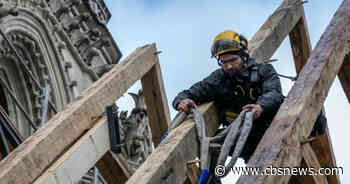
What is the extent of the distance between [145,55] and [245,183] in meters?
2.63

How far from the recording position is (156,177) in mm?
3846

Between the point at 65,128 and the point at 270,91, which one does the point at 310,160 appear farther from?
the point at 65,128

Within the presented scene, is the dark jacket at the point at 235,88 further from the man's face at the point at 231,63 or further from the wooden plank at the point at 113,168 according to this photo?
the wooden plank at the point at 113,168

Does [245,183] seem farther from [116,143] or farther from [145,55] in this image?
[145,55]

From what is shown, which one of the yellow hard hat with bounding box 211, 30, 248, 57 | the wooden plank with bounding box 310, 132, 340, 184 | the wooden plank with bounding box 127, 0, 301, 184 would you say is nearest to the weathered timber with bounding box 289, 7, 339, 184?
the wooden plank with bounding box 127, 0, 301, 184

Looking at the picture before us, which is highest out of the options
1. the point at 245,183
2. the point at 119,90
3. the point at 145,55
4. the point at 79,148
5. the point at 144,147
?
the point at 144,147

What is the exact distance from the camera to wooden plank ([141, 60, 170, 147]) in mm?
6238

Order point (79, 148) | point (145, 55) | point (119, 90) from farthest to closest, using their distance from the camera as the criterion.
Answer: point (145, 55)
point (119, 90)
point (79, 148)

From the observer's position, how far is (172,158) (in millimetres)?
4117

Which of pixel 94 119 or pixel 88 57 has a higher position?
pixel 88 57

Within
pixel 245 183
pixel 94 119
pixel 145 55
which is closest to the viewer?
pixel 245 183

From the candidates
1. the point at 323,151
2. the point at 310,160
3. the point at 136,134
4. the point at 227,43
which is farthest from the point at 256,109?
the point at 136,134

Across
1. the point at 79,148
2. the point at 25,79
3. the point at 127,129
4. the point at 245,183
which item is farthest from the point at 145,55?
the point at 127,129

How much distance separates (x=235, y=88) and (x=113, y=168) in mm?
1494
